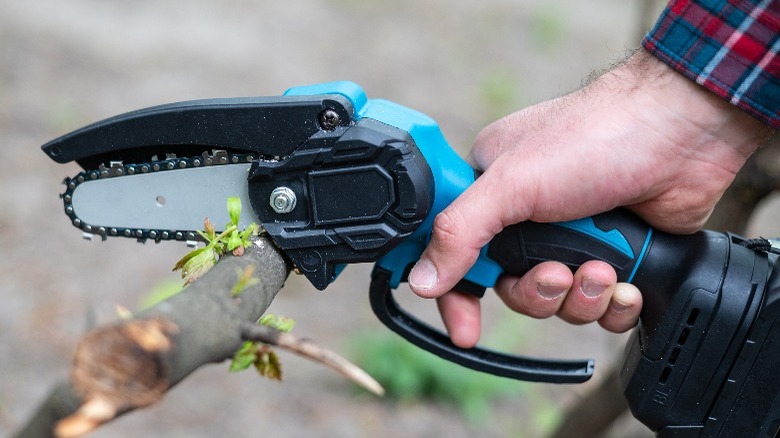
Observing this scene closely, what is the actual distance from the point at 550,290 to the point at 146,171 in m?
0.93

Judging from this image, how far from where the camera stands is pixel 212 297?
115 centimetres

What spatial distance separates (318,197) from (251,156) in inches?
6.4

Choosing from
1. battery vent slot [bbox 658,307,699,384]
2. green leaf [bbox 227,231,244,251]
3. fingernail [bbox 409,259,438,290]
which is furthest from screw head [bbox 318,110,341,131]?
battery vent slot [bbox 658,307,699,384]

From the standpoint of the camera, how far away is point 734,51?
1.67 metres

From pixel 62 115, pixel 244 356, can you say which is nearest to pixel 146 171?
pixel 244 356

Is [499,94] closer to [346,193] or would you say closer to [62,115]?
[62,115]

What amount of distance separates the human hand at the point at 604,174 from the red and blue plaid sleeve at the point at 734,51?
0.04 meters

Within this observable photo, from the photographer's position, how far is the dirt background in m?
3.66

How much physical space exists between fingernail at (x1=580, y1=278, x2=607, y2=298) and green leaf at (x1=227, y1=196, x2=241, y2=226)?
2.59 ft

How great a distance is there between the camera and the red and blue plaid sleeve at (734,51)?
1.65 metres

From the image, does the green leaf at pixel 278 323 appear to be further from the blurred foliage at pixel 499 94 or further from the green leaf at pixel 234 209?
the blurred foliage at pixel 499 94

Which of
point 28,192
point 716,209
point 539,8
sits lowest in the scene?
point 28,192

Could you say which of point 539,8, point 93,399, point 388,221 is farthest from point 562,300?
point 539,8

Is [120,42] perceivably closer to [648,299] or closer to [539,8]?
[539,8]
